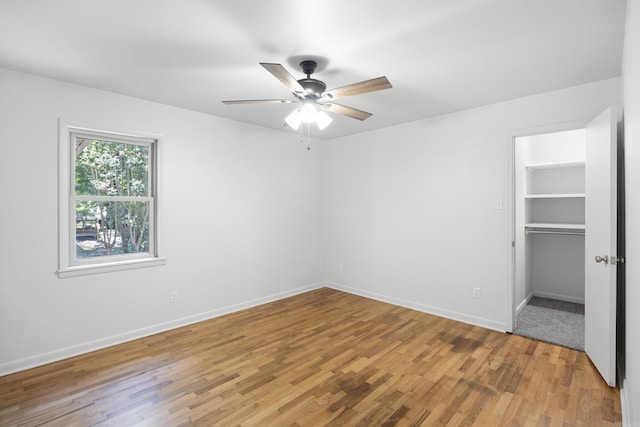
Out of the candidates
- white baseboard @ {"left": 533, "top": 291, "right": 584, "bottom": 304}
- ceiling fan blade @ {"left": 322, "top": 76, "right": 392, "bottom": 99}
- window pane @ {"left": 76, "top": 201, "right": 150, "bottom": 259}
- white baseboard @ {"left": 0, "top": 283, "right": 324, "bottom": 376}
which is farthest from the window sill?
white baseboard @ {"left": 533, "top": 291, "right": 584, "bottom": 304}

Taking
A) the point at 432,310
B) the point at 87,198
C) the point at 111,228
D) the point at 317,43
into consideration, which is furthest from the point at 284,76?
the point at 432,310

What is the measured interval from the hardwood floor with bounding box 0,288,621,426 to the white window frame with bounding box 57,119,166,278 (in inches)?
31.6

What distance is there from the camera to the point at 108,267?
3.15m

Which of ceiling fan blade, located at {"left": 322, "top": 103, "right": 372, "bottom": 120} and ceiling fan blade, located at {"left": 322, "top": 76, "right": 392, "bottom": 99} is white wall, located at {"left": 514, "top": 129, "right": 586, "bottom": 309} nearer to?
ceiling fan blade, located at {"left": 322, "top": 103, "right": 372, "bottom": 120}

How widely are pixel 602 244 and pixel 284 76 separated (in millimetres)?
2709

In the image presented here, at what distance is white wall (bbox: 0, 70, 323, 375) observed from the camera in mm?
2682

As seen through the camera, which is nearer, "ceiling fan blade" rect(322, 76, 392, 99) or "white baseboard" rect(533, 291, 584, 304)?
"ceiling fan blade" rect(322, 76, 392, 99)

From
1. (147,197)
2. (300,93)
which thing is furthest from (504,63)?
(147,197)

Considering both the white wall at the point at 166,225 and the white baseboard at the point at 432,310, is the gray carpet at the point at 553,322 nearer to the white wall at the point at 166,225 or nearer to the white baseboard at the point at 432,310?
the white baseboard at the point at 432,310

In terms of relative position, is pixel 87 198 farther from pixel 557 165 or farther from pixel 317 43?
pixel 557 165

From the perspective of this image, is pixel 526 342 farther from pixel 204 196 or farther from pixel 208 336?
pixel 204 196

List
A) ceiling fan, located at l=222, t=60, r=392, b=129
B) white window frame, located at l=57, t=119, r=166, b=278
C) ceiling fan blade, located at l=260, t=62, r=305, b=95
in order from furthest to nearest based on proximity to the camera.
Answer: white window frame, located at l=57, t=119, r=166, b=278 < ceiling fan, located at l=222, t=60, r=392, b=129 < ceiling fan blade, located at l=260, t=62, r=305, b=95

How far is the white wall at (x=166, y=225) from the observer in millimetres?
2682

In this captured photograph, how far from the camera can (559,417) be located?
205cm
